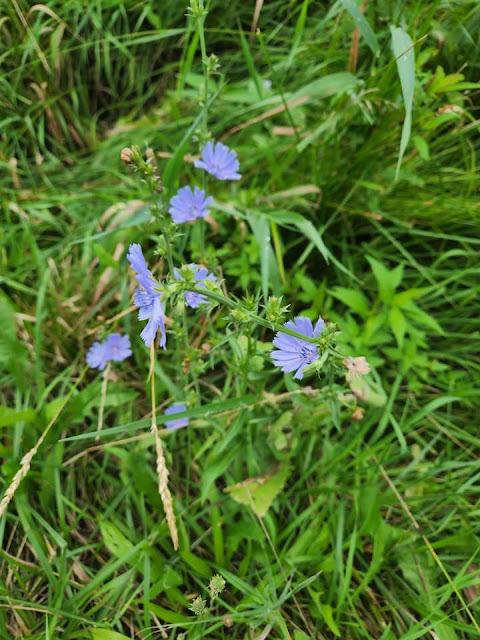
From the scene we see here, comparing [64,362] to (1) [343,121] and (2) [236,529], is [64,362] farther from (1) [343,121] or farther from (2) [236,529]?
(1) [343,121]

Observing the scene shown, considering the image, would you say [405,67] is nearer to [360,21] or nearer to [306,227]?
[360,21]

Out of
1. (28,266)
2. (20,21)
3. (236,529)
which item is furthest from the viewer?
(20,21)

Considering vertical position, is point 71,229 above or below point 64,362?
above

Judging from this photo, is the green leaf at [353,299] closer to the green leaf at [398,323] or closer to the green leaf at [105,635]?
the green leaf at [398,323]

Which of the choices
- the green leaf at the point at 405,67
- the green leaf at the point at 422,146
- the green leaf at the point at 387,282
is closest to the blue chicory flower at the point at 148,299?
the green leaf at the point at 405,67

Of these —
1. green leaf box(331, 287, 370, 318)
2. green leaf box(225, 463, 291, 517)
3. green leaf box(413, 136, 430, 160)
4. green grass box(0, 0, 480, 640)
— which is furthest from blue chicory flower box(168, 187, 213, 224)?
green leaf box(225, 463, 291, 517)

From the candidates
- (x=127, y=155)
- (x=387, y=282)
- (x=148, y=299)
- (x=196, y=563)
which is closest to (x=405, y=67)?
(x=387, y=282)

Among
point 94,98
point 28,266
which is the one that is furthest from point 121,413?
point 94,98
